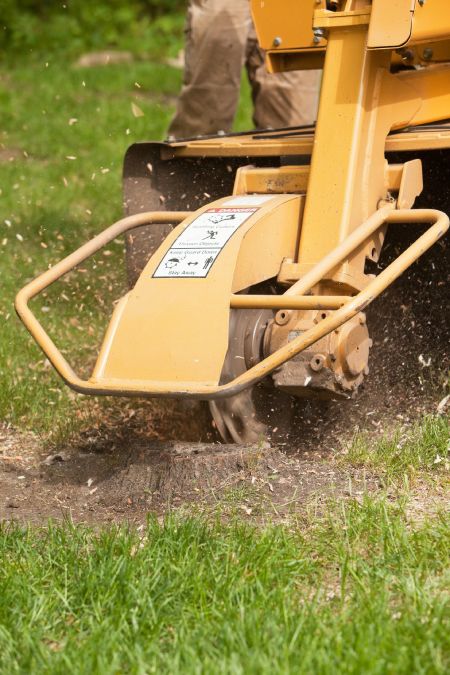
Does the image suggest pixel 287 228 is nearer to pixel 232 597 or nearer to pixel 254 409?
pixel 254 409

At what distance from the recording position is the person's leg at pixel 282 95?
17.9ft

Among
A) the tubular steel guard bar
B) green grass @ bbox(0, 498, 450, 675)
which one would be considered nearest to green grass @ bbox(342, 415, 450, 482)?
green grass @ bbox(0, 498, 450, 675)

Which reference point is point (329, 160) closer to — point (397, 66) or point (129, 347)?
point (397, 66)

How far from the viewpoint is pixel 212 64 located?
5.31 meters

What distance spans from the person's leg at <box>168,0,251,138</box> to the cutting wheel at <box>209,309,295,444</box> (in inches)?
95.6

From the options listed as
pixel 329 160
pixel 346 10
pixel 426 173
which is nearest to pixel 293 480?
pixel 329 160

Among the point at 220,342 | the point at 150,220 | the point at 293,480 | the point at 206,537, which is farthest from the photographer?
the point at 150,220

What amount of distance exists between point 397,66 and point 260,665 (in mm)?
2091

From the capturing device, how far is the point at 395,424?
3402mm

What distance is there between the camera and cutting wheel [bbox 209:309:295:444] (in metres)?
3.05

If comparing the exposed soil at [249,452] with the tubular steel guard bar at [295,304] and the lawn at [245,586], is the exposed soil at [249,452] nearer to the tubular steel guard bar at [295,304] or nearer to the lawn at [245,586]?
the lawn at [245,586]

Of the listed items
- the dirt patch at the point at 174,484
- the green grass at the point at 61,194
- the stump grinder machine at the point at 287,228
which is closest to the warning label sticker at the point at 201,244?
the stump grinder machine at the point at 287,228

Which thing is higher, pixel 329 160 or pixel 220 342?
pixel 329 160

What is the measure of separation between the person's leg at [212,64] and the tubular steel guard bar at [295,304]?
2415 mm
